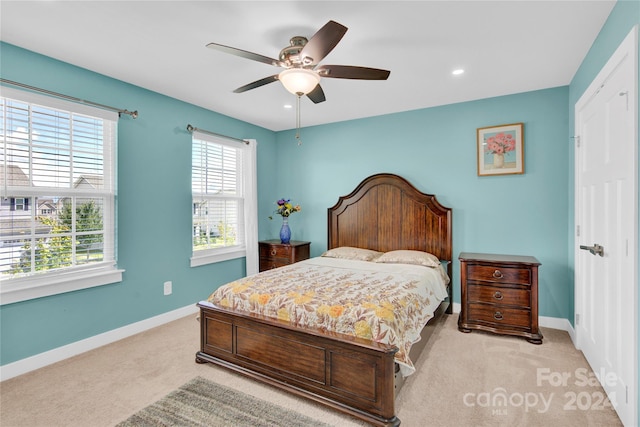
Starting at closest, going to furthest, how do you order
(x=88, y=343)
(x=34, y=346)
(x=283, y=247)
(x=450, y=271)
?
1. (x=34, y=346)
2. (x=88, y=343)
3. (x=450, y=271)
4. (x=283, y=247)

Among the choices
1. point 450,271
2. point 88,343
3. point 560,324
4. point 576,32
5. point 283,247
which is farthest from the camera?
point 283,247

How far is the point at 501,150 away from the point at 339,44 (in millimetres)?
2260

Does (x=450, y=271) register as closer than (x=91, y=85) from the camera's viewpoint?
No

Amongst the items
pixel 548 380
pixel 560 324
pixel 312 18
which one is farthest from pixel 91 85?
pixel 560 324

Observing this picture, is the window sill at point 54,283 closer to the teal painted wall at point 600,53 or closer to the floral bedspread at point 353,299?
the floral bedspread at point 353,299

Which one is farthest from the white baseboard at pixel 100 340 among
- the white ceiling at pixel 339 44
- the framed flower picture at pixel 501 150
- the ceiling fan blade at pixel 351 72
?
the ceiling fan blade at pixel 351 72

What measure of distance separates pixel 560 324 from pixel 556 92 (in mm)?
2395

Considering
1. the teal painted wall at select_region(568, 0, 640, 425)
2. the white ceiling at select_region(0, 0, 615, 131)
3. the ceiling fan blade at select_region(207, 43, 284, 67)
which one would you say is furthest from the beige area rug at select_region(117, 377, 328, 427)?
the white ceiling at select_region(0, 0, 615, 131)

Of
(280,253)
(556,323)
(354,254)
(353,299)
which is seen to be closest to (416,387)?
(353,299)

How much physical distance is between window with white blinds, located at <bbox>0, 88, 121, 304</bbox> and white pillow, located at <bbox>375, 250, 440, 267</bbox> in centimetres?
279

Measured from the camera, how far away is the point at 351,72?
85.7 inches

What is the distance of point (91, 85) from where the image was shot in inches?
111

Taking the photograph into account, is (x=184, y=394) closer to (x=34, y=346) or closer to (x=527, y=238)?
(x=34, y=346)

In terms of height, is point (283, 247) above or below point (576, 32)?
below
